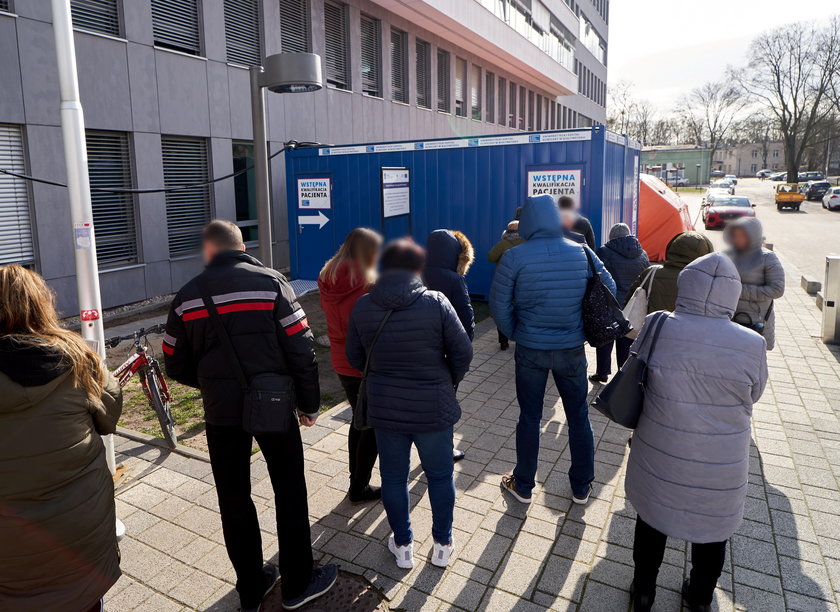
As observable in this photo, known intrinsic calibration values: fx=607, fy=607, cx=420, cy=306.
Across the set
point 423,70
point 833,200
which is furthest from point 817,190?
point 423,70

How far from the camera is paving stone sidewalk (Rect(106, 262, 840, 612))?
3.29 meters

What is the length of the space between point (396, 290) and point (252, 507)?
4.42 ft

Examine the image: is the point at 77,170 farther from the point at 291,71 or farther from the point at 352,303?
the point at 291,71

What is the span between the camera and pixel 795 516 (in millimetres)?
4016

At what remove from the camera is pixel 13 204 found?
892cm

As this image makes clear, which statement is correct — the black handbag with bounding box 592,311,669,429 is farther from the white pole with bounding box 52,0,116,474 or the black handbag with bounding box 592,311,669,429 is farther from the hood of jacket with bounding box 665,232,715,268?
the white pole with bounding box 52,0,116,474

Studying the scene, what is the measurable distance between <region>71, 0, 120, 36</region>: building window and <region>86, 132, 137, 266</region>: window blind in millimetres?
1646

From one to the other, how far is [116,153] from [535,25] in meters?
24.2

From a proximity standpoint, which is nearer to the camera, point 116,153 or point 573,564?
point 573,564

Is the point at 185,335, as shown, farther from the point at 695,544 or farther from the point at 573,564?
the point at 695,544

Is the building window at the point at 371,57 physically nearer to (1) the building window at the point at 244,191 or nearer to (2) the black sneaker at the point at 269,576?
(1) the building window at the point at 244,191

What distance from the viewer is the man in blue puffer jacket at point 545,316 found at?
3830 mm

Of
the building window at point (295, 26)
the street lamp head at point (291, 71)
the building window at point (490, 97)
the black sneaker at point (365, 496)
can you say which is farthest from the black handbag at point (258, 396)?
the building window at point (490, 97)

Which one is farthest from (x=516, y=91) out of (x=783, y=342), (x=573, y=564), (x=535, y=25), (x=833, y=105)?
(x=833, y=105)
